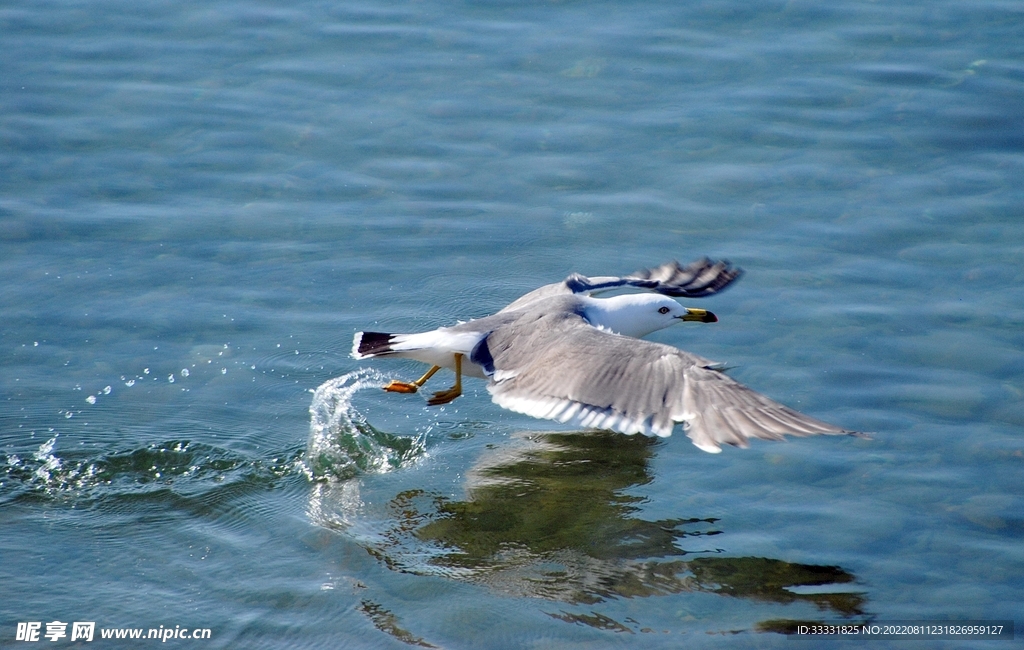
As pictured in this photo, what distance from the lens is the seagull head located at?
7.82m

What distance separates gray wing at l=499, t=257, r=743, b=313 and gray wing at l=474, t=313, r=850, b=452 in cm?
81

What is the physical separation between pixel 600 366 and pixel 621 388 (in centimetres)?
25

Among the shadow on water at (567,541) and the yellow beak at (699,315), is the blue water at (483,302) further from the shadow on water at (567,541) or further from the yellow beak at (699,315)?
the yellow beak at (699,315)

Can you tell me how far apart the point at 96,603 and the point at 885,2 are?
10.7 meters

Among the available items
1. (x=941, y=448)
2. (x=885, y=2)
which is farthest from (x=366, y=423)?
(x=885, y=2)

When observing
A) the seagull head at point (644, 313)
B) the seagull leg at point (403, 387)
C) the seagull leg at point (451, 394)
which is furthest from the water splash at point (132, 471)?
the seagull head at point (644, 313)

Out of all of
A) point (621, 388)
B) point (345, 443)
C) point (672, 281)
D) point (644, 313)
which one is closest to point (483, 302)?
point (644, 313)

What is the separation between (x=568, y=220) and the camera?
9.53 metres

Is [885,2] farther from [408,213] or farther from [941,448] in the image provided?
[941,448]

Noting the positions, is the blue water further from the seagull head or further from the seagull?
the seagull

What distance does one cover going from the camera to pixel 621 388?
248 inches

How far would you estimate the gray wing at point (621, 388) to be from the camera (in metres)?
5.78

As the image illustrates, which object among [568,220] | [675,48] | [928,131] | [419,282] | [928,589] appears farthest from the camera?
[675,48]

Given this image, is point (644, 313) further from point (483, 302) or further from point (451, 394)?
point (451, 394)
